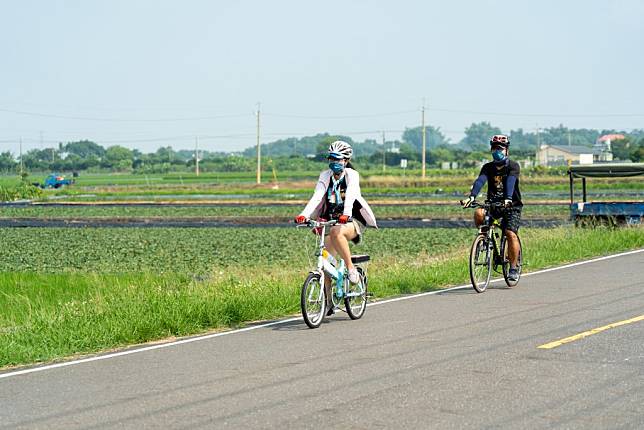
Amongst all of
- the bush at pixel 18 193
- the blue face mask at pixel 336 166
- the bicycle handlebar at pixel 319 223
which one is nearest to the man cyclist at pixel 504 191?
the blue face mask at pixel 336 166

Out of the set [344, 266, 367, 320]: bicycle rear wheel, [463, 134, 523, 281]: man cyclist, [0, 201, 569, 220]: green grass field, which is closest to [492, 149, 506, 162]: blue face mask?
[463, 134, 523, 281]: man cyclist

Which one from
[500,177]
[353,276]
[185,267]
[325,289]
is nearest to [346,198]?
[353,276]

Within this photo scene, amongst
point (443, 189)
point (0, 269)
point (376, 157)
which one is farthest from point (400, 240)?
point (376, 157)

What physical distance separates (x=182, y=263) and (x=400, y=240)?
351 inches

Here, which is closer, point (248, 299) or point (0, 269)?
point (248, 299)

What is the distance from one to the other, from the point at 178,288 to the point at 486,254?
15.0ft

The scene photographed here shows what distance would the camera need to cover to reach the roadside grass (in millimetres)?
10992

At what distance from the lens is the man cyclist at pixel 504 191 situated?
50.2 feet

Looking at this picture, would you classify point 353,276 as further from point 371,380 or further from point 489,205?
point 489,205

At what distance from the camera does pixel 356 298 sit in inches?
493

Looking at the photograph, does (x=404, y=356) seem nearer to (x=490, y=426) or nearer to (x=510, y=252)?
(x=490, y=426)

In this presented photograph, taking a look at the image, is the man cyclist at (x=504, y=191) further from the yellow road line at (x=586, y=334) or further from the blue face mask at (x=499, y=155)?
the yellow road line at (x=586, y=334)

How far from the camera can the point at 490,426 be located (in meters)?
6.91

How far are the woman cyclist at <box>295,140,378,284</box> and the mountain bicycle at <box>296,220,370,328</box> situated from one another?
0.13m
